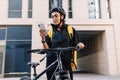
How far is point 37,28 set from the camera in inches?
698

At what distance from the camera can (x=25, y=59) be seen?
17344mm

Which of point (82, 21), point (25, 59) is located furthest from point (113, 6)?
point (25, 59)

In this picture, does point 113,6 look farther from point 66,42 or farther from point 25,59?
point 66,42

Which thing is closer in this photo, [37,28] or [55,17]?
[55,17]

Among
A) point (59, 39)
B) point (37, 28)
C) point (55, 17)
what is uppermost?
point (37, 28)

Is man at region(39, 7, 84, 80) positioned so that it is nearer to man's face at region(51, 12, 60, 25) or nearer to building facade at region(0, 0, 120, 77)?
man's face at region(51, 12, 60, 25)

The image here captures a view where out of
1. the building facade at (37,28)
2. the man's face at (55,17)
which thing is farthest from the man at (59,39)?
the building facade at (37,28)

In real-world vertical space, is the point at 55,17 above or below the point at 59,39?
above

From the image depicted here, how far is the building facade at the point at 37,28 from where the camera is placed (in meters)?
17.3

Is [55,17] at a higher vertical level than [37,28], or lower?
lower

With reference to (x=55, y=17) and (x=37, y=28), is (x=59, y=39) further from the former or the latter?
(x=37, y=28)

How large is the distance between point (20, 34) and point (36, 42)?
1479 mm

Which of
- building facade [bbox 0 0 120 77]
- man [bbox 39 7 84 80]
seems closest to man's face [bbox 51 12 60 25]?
man [bbox 39 7 84 80]

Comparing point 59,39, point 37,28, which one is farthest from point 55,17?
point 37,28
